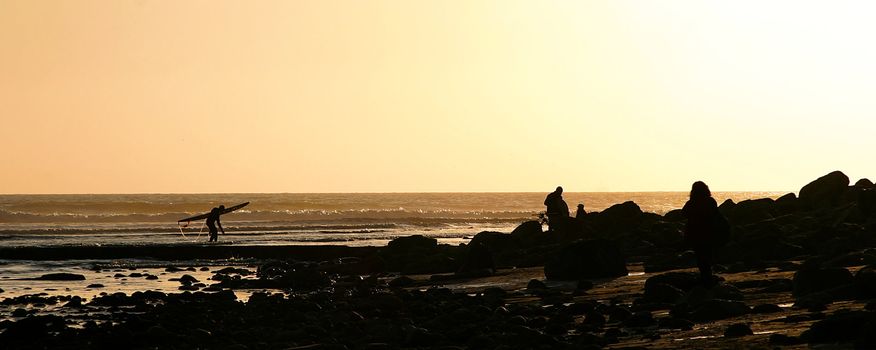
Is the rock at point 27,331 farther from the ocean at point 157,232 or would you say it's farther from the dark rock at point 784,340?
the dark rock at point 784,340

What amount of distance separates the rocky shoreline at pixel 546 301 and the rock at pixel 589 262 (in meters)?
0.02

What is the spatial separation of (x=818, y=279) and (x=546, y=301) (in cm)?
487

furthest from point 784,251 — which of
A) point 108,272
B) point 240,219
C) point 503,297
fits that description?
point 240,219

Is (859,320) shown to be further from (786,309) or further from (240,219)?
(240,219)

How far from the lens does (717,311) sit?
13266 millimetres

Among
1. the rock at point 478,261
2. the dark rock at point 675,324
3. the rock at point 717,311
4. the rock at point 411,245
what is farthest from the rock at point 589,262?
the rock at point 411,245

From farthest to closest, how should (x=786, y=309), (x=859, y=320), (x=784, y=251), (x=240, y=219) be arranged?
(x=240, y=219), (x=784, y=251), (x=786, y=309), (x=859, y=320)

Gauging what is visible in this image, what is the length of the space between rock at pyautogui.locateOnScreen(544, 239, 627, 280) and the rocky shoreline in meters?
0.02

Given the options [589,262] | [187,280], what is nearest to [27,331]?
[589,262]

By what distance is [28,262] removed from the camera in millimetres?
37438

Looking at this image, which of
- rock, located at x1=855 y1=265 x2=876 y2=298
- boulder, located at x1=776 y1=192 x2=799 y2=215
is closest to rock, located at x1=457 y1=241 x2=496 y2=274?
boulder, located at x1=776 y1=192 x2=799 y2=215

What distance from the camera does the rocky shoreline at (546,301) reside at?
12.8 meters

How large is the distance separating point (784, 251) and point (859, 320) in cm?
1151

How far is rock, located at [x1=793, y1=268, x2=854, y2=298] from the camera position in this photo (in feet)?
46.4
